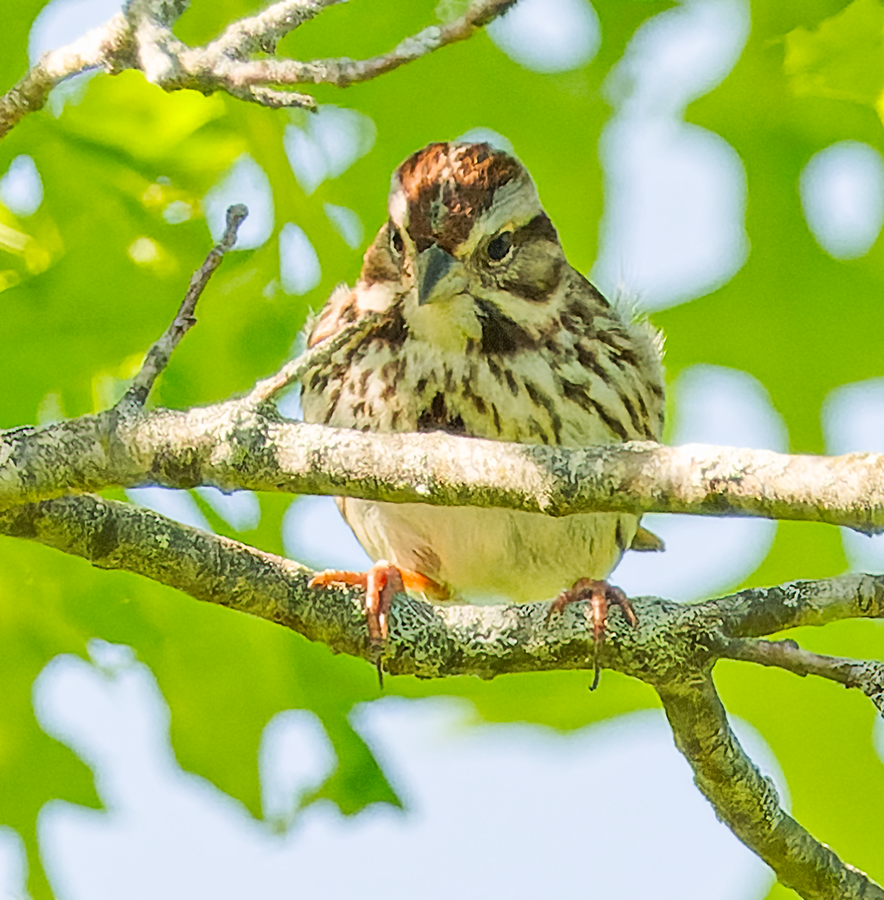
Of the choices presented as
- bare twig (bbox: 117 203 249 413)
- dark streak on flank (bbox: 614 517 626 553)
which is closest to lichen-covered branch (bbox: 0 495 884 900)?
bare twig (bbox: 117 203 249 413)

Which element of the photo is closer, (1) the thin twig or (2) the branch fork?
(2) the branch fork

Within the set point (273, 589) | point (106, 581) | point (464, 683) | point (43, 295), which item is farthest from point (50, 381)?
point (464, 683)

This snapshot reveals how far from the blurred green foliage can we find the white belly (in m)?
0.56

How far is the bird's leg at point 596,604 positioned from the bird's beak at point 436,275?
0.72 meters

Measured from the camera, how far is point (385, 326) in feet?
11.5

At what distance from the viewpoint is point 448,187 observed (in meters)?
3.37

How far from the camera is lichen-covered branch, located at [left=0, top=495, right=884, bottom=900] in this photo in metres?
2.36

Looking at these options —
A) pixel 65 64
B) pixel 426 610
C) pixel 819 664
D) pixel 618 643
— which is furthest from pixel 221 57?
pixel 819 664

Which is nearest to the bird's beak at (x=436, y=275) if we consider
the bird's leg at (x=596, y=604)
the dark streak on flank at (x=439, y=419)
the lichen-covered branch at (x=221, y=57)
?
the dark streak on flank at (x=439, y=419)

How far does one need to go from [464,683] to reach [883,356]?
1.25 metres

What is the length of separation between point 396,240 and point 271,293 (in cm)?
45

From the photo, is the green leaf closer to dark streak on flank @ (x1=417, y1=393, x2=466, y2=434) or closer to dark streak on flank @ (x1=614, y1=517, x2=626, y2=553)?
dark streak on flank @ (x1=417, y1=393, x2=466, y2=434)

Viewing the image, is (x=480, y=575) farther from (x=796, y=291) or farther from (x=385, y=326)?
(x=796, y=291)

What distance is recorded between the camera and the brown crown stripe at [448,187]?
3326 millimetres
